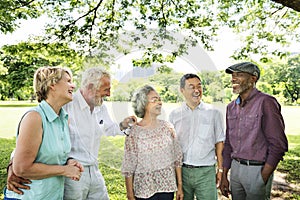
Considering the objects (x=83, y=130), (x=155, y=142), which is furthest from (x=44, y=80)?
(x=155, y=142)

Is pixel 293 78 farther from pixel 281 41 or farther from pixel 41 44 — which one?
pixel 41 44

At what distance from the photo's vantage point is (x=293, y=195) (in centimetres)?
595

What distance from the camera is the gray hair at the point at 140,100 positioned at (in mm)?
2748

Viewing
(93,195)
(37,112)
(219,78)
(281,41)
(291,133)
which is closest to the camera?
(37,112)

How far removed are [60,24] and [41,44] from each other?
674 mm

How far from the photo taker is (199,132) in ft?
9.70

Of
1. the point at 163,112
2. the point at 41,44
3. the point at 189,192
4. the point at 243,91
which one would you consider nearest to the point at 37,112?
the point at 163,112

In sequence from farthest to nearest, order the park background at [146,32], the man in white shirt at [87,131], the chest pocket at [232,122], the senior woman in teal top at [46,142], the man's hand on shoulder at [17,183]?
the park background at [146,32] < the chest pocket at [232,122] < the man in white shirt at [87,131] < the man's hand on shoulder at [17,183] < the senior woman in teal top at [46,142]

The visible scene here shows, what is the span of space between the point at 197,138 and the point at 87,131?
0.98 meters

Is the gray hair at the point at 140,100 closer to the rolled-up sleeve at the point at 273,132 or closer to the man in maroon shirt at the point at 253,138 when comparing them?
the man in maroon shirt at the point at 253,138

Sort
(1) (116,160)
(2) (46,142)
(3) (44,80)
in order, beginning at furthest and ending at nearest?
(1) (116,160) → (3) (44,80) → (2) (46,142)

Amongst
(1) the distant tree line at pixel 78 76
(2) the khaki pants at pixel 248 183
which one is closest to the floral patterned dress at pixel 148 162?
(1) the distant tree line at pixel 78 76

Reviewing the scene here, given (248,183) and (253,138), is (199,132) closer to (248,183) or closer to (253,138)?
(253,138)

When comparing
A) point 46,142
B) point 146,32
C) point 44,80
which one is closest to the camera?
point 46,142
